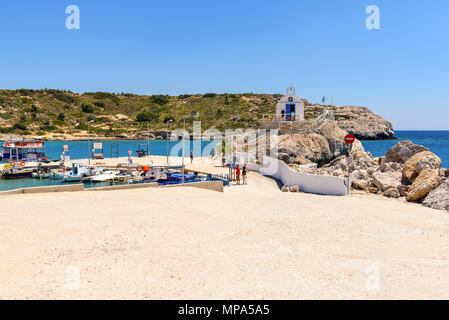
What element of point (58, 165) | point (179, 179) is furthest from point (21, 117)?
point (179, 179)

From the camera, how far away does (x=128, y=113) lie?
145m

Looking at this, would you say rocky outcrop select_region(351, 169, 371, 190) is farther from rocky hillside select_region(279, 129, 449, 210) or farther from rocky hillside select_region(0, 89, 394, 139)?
rocky hillside select_region(0, 89, 394, 139)

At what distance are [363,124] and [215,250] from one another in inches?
5355

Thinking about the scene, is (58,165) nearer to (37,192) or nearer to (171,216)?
A: (37,192)

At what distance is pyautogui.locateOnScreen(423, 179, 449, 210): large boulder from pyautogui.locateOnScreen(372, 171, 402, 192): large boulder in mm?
2664

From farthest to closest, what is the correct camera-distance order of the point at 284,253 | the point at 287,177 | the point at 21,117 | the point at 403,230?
the point at 21,117 → the point at 287,177 → the point at 403,230 → the point at 284,253

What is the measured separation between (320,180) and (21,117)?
119405 millimetres

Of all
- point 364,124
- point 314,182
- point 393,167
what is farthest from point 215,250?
point 364,124

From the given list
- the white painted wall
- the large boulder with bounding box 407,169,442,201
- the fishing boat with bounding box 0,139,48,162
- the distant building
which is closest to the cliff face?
the distant building

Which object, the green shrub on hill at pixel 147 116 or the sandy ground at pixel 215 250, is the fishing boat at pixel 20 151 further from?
the green shrub on hill at pixel 147 116

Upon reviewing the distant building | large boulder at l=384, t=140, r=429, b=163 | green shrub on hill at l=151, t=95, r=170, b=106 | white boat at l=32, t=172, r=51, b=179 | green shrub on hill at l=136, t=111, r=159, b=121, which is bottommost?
white boat at l=32, t=172, r=51, b=179

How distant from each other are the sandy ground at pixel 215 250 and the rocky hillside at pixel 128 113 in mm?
96244

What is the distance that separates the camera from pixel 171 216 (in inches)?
496

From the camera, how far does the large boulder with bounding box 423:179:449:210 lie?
15414 millimetres
